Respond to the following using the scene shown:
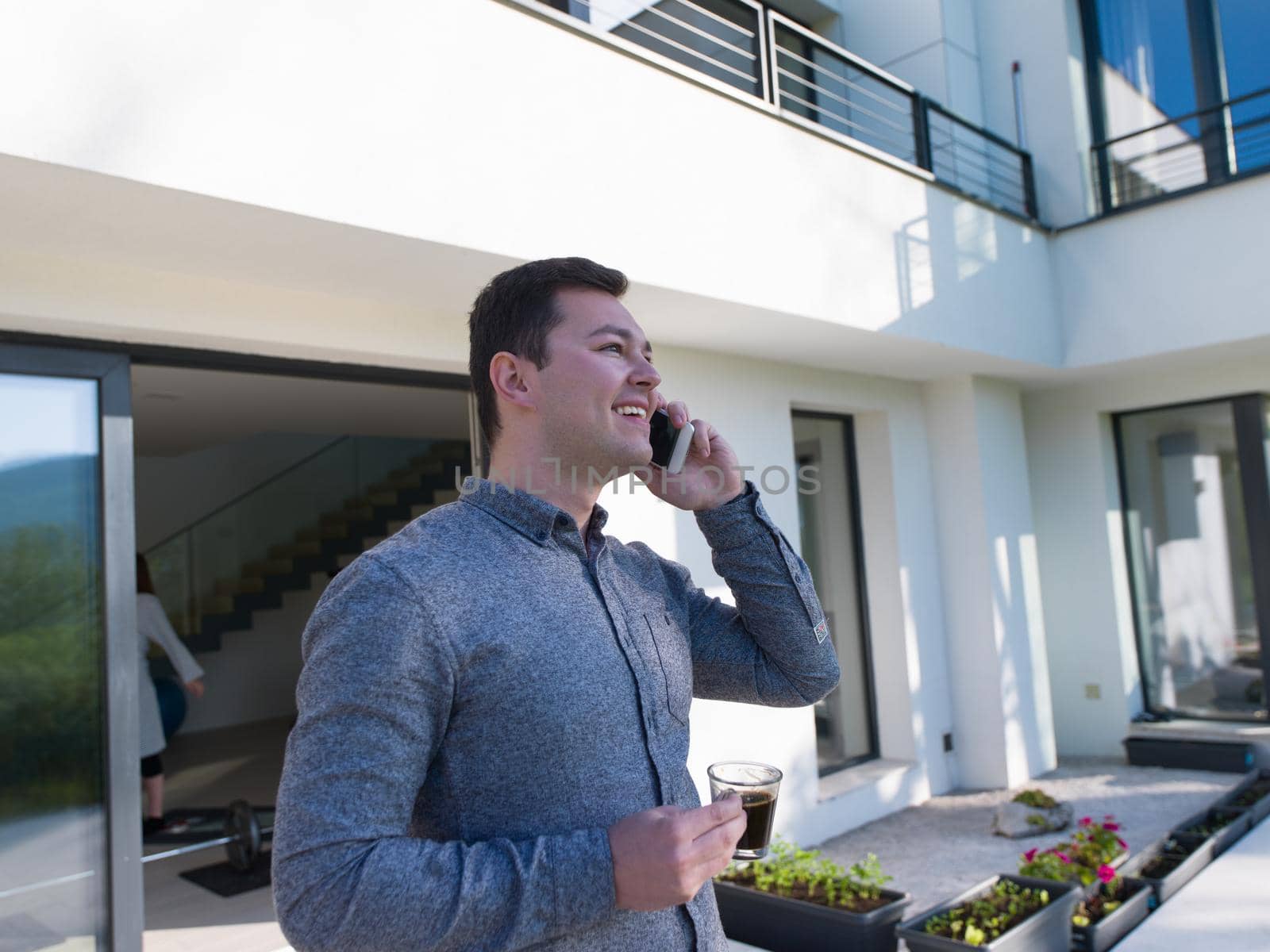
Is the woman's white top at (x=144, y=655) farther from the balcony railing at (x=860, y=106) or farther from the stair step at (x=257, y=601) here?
the stair step at (x=257, y=601)

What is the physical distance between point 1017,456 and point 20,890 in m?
5.75

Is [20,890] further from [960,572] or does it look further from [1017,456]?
[1017,456]

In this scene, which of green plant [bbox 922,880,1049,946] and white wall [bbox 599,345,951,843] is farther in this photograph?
white wall [bbox 599,345,951,843]

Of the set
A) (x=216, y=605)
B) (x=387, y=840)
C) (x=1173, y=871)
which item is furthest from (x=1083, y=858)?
(x=216, y=605)

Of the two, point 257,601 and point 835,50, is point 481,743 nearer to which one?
point 835,50

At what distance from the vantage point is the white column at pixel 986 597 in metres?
5.65

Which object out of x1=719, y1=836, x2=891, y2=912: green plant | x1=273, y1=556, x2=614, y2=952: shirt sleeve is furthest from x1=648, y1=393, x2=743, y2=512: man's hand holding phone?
x1=719, y1=836, x2=891, y2=912: green plant

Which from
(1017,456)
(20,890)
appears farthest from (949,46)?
(20,890)

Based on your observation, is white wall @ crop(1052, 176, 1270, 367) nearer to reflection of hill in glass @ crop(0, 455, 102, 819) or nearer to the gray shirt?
the gray shirt

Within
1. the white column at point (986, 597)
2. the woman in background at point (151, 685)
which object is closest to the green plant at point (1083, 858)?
the white column at point (986, 597)

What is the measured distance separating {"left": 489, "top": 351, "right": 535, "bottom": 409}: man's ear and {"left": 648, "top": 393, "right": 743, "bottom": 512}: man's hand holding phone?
0.80 ft

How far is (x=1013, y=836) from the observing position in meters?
4.62

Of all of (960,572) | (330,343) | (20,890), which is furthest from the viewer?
(960,572)

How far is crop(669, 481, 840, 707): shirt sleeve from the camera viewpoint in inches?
55.2
